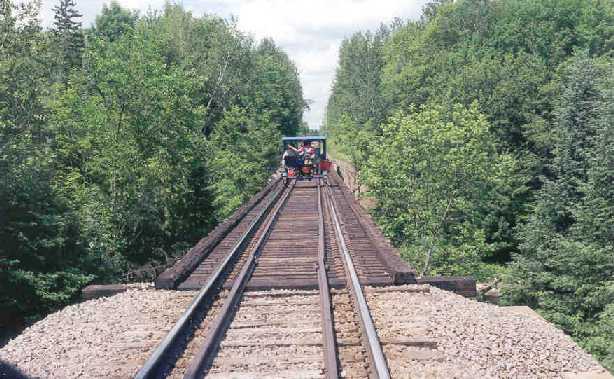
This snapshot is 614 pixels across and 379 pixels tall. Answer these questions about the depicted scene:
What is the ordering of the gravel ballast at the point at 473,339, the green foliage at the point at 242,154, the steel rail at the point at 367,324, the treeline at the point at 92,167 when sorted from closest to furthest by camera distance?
the steel rail at the point at 367,324
the gravel ballast at the point at 473,339
the treeline at the point at 92,167
the green foliage at the point at 242,154

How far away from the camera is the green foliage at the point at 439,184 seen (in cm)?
2620

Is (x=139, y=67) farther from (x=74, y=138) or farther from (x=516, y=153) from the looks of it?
(x=516, y=153)

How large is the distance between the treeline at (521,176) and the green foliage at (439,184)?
58 mm

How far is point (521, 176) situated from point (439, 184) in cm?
1226

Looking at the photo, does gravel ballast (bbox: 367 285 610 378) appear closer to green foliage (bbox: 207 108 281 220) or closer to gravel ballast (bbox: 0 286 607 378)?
gravel ballast (bbox: 0 286 607 378)

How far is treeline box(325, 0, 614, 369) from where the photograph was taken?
22.4 m

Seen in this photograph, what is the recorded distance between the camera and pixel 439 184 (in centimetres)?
2664

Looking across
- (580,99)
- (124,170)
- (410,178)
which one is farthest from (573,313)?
(124,170)

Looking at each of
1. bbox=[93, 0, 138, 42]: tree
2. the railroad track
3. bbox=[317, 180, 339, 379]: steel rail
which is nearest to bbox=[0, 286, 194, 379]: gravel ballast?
the railroad track

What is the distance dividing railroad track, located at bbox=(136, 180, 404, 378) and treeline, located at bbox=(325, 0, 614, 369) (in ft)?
36.0

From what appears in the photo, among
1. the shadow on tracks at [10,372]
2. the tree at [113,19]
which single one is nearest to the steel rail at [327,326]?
the shadow on tracks at [10,372]

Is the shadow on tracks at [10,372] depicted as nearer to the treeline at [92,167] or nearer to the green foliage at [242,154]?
the treeline at [92,167]

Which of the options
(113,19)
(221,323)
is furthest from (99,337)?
(113,19)

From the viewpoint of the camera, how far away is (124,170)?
23438 mm
